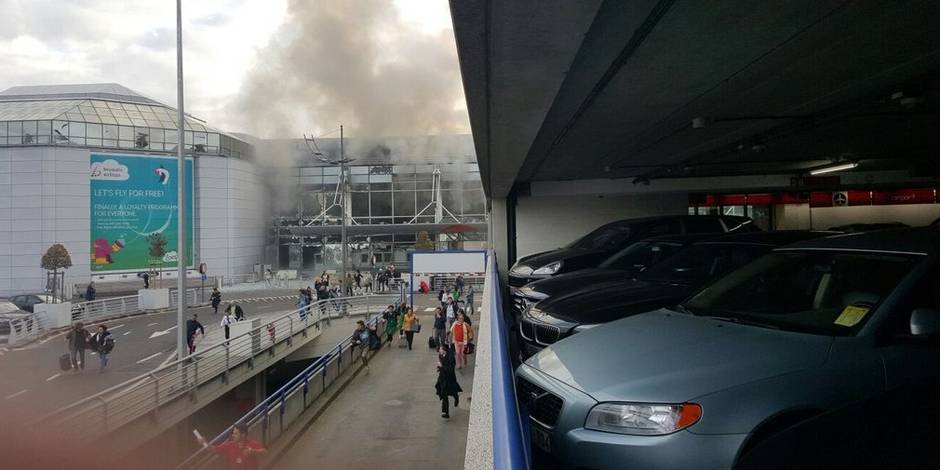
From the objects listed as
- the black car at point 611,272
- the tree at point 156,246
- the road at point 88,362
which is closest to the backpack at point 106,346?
the road at point 88,362

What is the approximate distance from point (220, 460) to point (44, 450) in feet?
25.4

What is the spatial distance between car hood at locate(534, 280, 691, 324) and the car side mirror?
1850 mm

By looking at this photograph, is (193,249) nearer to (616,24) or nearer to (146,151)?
(146,151)

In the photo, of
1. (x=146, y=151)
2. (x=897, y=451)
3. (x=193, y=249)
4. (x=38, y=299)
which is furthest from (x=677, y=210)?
(x=193, y=249)

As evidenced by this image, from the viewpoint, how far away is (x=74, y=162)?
2728cm

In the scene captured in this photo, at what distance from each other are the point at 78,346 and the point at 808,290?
14.9m

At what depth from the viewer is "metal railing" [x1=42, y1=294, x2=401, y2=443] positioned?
6.69 metres

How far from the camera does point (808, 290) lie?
2.76m

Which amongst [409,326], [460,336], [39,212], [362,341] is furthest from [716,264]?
[39,212]

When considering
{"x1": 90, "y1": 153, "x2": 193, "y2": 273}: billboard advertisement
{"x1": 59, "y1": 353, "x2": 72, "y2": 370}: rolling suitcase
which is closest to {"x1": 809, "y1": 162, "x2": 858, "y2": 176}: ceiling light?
{"x1": 59, "y1": 353, "x2": 72, "y2": 370}: rolling suitcase

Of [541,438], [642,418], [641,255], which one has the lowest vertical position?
[541,438]

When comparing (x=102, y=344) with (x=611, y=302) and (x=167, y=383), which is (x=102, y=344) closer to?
(x=167, y=383)

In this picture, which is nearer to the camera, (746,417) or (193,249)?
(746,417)

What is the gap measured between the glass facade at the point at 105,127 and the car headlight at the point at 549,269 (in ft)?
77.2
